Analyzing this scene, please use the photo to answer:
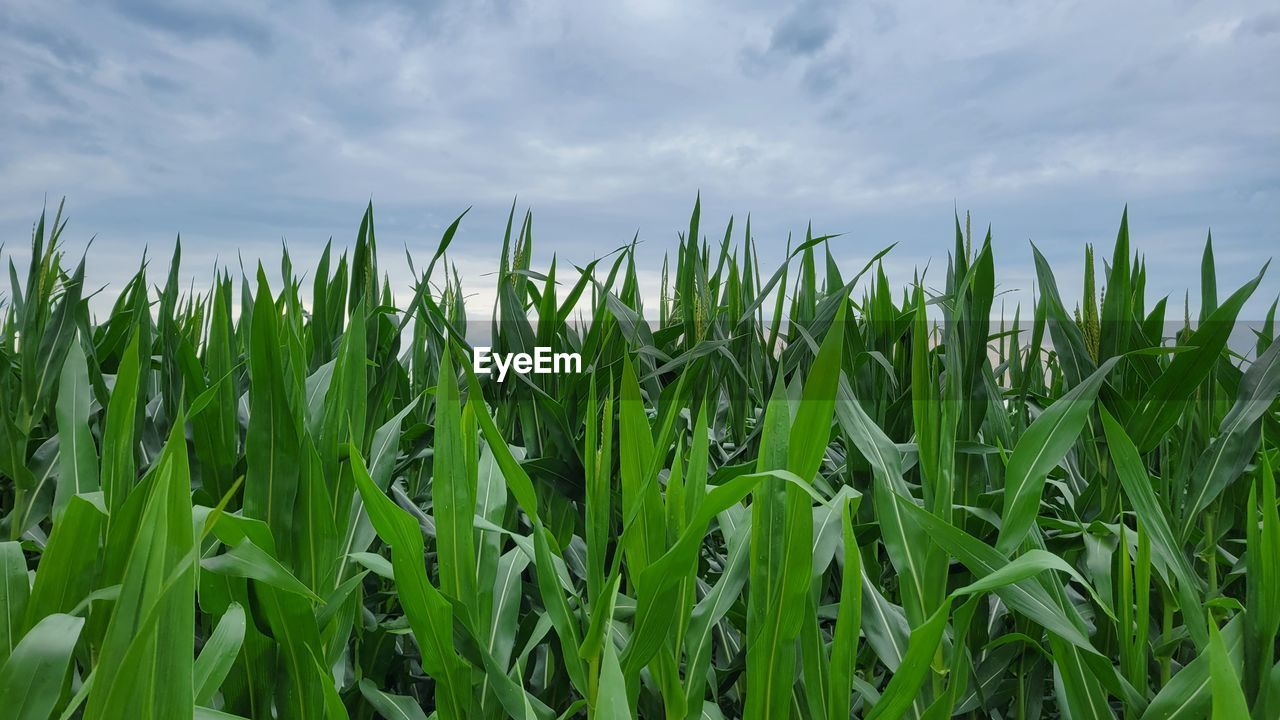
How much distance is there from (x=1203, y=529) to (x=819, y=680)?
2.37ft

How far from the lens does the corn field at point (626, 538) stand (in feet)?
1.78

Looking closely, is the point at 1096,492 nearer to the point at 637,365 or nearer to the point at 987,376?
the point at 987,376

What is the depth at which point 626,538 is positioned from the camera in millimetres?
620

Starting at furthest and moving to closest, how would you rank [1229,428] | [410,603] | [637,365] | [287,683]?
[637,365]
[1229,428]
[287,683]
[410,603]

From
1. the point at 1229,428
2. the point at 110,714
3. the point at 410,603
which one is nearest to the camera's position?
the point at 110,714

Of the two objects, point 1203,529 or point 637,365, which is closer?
point 1203,529

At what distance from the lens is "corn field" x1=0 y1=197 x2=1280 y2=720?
54 centimetres

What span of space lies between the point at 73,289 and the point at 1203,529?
1.61 metres

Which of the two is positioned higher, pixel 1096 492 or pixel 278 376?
pixel 278 376

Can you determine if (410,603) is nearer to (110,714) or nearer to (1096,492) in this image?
(110,714)

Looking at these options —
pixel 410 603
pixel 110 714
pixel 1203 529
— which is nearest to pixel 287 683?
pixel 410 603

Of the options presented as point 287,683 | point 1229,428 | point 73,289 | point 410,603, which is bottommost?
point 287,683

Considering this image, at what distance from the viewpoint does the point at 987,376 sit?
958 mm

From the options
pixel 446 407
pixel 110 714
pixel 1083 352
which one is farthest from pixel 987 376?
pixel 110 714
